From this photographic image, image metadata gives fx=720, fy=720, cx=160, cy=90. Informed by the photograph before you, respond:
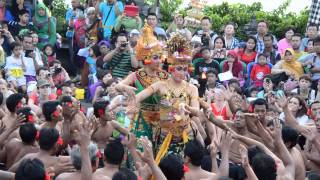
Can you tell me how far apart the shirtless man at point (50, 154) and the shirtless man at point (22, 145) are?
356mm

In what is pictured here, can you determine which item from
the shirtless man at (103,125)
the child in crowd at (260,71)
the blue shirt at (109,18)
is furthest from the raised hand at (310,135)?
the blue shirt at (109,18)

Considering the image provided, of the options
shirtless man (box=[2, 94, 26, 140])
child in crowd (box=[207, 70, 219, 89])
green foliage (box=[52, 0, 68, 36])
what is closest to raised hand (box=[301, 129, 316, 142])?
shirtless man (box=[2, 94, 26, 140])

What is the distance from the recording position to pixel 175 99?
797 centimetres

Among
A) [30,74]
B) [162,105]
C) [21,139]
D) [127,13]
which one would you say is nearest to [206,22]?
[127,13]

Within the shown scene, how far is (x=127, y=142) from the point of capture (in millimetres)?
6219

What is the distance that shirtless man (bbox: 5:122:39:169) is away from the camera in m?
7.01

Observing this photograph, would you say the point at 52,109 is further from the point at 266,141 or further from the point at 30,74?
the point at 30,74

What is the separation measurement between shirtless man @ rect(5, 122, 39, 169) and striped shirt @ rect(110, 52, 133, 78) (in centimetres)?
427

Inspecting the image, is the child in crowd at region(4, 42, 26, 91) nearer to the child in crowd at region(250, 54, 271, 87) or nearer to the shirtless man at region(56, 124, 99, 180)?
the child in crowd at region(250, 54, 271, 87)

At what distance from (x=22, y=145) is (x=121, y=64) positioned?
444cm

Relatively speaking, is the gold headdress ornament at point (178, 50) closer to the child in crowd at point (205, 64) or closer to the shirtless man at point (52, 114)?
the shirtless man at point (52, 114)

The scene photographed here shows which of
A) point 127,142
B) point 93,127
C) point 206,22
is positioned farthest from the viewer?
point 206,22

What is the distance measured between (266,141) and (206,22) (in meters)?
6.00

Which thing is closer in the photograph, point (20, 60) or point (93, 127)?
point (93, 127)
